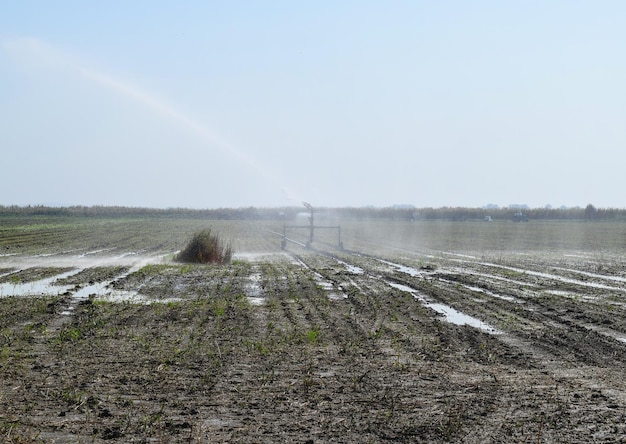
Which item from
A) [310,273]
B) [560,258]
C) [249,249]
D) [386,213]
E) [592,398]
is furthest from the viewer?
[386,213]

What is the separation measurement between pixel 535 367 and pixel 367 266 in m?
16.4

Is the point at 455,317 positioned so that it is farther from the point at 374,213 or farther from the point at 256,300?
the point at 374,213

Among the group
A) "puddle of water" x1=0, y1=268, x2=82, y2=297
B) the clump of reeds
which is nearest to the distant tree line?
the clump of reeds

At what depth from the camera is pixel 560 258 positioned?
99.2 feet

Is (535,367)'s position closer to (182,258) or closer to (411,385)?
(411,385)

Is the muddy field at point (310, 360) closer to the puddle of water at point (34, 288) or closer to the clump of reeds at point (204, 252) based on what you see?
the puddle of water at point (34, 288)

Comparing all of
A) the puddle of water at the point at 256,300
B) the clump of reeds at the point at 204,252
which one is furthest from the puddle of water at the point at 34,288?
the clump of reeds at the point at 204,252

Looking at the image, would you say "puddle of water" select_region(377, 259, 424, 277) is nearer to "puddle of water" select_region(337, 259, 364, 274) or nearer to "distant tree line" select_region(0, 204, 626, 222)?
"puddle of water" select_region(337, 259, 364, 274)

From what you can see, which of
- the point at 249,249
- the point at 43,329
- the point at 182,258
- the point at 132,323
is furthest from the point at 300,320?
the point at 249,249

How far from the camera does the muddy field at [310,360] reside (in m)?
6.48

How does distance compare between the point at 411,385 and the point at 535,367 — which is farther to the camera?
the point at 535,367

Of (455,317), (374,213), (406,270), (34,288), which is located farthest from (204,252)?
(374,213)

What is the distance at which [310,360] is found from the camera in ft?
30.3

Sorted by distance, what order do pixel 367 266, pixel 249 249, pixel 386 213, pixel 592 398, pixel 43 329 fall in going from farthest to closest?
pixel 386 213
pixel 249 249
pixel 367 266
pixel 43 329
pixel 592 398
